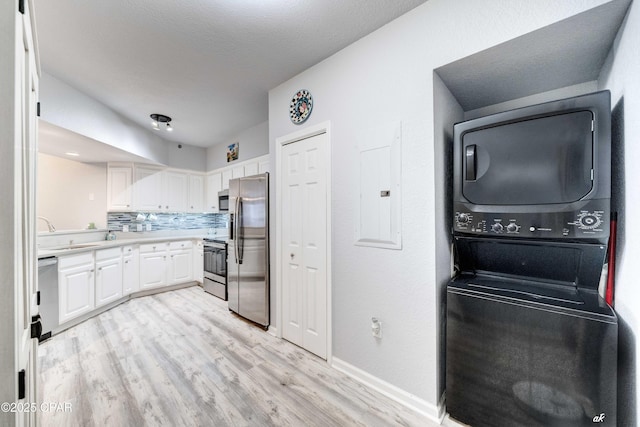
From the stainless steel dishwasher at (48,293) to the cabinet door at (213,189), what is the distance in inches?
102

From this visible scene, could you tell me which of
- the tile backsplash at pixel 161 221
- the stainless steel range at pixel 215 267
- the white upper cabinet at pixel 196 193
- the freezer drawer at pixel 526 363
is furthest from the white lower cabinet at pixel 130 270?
the freezer drawer at pixel 526 363

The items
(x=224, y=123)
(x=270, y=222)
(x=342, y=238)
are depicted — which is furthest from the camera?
(x=224, y=123)

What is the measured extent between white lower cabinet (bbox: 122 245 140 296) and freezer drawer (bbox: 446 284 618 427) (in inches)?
173

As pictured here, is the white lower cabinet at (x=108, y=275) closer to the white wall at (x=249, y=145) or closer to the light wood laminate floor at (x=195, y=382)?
the light wood laminate floor at (x=195, y=382)

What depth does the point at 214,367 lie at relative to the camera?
7.28 feet

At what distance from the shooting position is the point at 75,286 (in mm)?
3041

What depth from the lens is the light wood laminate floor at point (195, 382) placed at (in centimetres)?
168

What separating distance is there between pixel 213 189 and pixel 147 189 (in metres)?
1.12

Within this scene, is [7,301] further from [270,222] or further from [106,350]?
[106,350]

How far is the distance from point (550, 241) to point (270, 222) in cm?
237

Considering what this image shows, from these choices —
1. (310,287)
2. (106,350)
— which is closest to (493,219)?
(310,287)

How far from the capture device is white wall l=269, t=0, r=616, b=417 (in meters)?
1.53

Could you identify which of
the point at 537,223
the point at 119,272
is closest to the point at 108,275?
the point at 119,272

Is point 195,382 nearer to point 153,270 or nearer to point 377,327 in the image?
point 377,327
